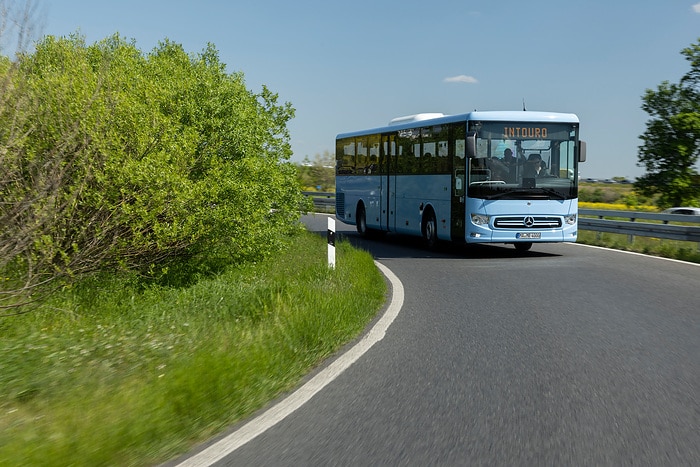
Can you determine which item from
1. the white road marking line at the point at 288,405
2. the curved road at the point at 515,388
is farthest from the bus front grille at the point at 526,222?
the white road marking line at the point at 288,405

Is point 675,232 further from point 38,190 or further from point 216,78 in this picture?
point 38,190

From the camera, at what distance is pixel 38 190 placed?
8.76 meters

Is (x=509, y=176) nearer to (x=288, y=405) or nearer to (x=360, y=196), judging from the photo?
(x=360, y=196)

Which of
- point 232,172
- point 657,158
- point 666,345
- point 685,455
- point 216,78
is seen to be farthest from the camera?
point 657,158

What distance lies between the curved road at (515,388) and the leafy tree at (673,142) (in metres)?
25.4

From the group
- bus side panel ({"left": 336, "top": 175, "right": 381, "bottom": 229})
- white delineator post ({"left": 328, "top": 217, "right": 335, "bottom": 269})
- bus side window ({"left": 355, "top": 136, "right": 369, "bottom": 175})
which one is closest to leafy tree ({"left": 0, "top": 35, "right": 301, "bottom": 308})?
white delineator post ({"left": 328, "top": 217, "right": 335, "bottom": 269})

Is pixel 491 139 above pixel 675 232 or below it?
above

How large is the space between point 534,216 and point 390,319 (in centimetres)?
936

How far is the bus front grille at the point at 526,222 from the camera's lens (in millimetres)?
19000

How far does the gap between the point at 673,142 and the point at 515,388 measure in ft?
109

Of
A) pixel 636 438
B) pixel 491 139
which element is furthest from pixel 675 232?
pixel 636 438

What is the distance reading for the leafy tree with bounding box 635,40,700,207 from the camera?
37.0 m

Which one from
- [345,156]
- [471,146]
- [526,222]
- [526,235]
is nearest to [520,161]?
[526,222]

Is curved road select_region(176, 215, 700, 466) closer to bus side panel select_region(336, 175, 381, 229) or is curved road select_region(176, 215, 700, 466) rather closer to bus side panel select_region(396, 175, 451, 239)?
bus side panel select_region(396, 175, 451, 239)
